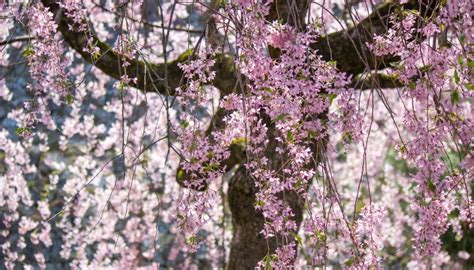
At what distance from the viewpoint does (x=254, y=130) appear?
2.52 meters

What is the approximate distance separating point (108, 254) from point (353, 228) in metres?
5.53

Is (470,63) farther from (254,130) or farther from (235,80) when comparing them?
(235,80)

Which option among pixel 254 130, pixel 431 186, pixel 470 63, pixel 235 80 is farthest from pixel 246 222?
pixel 470 63

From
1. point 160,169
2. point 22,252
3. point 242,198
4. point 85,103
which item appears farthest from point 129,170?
point 242,198

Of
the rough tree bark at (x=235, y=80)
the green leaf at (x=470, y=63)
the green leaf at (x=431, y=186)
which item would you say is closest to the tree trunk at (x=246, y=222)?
the rough tree bark at (x=235, y=80)

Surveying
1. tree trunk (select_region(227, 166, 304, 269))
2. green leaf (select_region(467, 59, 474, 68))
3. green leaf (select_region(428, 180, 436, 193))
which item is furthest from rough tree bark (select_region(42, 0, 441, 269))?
green leaf (select_region(467, 59, 474, 68))

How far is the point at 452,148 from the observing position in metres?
7.29

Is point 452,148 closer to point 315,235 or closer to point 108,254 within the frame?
point 108,254

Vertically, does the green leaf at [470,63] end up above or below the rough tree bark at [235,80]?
below

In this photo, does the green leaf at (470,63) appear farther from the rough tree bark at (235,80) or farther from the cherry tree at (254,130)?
the rough tree bark at (235,80)

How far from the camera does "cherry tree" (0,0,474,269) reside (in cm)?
224

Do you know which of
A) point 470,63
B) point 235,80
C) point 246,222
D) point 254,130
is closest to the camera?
point 470,63

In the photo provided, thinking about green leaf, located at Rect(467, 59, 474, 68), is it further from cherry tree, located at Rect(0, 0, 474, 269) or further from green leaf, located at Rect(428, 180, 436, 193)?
green leaf, located at Rect(428, 180, 436, 193)

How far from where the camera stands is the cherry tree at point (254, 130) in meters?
2.24
